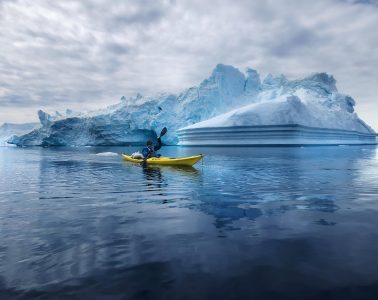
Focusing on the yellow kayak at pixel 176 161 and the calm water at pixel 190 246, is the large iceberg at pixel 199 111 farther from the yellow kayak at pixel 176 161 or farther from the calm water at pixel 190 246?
the calm water at pixel 190 246

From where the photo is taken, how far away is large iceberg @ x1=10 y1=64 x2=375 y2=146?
6606 centimetres

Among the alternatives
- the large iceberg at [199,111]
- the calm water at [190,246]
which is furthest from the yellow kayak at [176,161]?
the large iceberg at [199,111]

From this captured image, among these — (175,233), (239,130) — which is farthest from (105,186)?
(239,130)

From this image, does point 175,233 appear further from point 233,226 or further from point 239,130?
point 239,130

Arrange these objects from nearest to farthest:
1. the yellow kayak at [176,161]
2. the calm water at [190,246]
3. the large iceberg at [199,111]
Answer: the calm water at [190,246], the yellow kayak at [176,161], the large iceberg at [199,111]

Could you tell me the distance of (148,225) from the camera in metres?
6.40

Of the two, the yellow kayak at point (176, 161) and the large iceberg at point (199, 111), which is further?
the large iceberg at point (199, 111)

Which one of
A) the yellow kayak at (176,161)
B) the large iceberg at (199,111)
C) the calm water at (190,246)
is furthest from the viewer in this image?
the large iceberg at (199,111)

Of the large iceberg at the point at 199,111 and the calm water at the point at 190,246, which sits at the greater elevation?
the large iceberg at the point at 199,111

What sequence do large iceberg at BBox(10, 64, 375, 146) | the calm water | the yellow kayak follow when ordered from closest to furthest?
the calm water → the yellow kayak → large iceberg at BBox(10, 64, 375, 146)

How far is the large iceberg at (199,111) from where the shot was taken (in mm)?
Answer: 66062

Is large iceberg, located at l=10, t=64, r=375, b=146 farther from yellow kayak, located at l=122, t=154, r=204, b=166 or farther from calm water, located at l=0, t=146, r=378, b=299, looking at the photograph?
calm water, located at l=0, t=146, r=378, b=299

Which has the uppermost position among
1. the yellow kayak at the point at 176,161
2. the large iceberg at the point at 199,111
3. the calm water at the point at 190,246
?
the large iceberg at the point at 199,111

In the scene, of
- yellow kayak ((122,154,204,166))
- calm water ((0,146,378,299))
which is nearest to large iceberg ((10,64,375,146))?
yellow kayak ((122,154,204,166))
